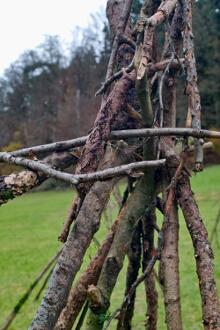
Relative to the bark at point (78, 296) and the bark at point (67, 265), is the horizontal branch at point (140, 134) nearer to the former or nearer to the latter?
the bark at point (67, 265)

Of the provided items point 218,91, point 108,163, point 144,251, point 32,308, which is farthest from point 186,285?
point 218,91

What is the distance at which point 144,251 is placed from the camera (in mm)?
1360

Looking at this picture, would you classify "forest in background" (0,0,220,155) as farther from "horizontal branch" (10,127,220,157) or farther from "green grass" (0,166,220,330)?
"horizontal branch" (10,127,220,157)

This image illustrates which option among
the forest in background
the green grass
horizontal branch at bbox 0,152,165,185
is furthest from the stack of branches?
the forest in background

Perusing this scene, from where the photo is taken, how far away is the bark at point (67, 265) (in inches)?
35.6

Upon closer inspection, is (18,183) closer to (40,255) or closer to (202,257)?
(202,257)

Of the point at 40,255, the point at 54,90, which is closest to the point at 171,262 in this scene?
the point at 40,255

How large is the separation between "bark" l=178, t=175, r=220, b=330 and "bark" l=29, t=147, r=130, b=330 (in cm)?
15

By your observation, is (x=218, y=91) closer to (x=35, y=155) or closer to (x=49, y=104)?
(x=49, y=104)

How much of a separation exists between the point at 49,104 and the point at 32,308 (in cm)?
1987

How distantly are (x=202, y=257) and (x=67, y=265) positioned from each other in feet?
0.72

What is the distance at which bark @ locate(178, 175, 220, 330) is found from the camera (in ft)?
2.93

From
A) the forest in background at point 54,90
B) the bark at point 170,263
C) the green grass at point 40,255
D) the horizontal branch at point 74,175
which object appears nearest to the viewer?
the horizontal branch at point 74,175

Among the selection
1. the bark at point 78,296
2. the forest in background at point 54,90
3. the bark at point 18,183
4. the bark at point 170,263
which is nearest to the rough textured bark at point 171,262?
the bark at point 170,263
